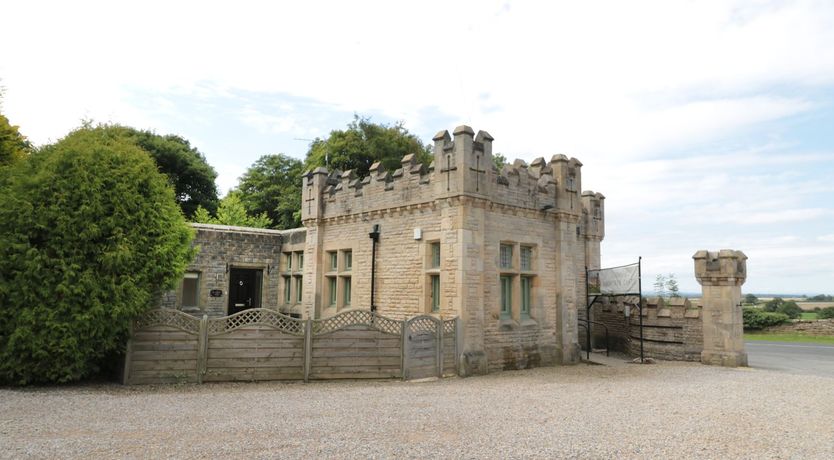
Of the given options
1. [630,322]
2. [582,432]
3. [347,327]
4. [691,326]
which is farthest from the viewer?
[630,322]

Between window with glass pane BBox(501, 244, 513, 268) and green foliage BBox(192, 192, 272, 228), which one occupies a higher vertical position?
green foliage BBox(192, 192, 272, 228)

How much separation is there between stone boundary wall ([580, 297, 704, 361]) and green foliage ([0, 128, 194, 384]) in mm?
13617

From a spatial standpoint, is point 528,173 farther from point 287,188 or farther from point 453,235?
point 287,188

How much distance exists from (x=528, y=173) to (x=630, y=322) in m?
6.83

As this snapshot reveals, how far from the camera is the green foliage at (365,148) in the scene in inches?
1228

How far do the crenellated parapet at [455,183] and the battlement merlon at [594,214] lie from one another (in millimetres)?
5635

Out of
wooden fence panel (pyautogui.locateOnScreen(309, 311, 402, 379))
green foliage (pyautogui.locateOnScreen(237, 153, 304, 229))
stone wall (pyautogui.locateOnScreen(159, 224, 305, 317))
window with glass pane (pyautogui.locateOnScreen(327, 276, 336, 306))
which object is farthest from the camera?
green foliage (pyautogui.locateOnScreen(237, 153, 304, 229))

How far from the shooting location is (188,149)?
3631 centimetres

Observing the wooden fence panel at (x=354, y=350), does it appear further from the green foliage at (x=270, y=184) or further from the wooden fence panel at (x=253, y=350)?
the green foliage at (x=270, y=184)

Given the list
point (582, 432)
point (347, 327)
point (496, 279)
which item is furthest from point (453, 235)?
point (582, 432)

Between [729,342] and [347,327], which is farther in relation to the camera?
[729,342]

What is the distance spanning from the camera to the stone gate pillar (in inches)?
564

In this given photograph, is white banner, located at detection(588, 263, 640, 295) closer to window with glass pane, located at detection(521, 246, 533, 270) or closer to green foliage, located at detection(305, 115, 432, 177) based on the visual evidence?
window with glass pane, located at detection(521, 246, 533, 270)

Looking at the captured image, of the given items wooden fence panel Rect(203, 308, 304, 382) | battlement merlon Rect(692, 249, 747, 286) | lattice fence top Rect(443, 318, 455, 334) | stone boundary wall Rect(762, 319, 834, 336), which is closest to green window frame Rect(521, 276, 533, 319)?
lattice fence top Rect(443, 318, 455, 334)
